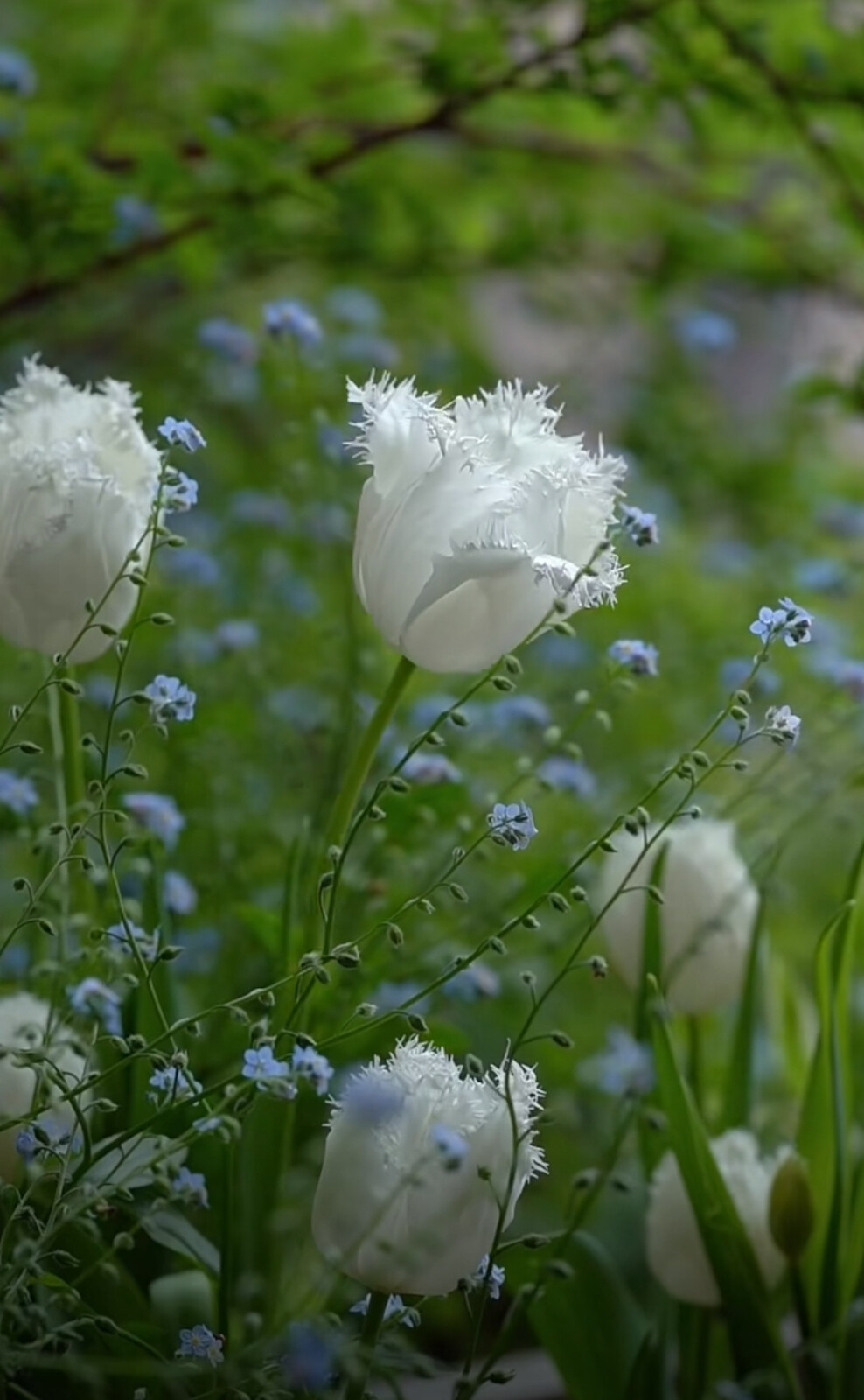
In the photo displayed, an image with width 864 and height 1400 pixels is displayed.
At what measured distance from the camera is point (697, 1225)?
A: 1.50ft

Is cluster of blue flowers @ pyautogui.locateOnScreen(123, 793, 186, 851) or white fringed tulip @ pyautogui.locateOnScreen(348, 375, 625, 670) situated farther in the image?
cluster of blue flowers @ pyautogui.locateOnScreen(123, 793, 186, 851)

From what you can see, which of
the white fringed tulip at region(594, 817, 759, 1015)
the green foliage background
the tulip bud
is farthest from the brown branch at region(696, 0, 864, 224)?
the tulip bud

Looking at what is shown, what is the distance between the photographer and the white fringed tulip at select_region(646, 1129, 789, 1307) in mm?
459

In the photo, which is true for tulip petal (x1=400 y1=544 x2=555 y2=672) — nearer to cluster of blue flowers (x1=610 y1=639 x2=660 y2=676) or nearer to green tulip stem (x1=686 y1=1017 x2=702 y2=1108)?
cluster of blue flowers (x1=610 y1=639 x2=660 y2=676)

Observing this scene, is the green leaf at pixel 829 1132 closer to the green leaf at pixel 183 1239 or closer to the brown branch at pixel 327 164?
the green leaf at pixel 183 1239

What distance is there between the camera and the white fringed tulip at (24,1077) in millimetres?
391

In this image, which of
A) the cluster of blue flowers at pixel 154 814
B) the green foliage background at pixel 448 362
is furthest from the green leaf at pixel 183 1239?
the cluster of blue flowers at pixel 154 814

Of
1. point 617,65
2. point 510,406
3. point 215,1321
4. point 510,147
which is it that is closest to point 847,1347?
point 215,1321

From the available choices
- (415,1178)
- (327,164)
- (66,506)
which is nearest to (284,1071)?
(415,1178)

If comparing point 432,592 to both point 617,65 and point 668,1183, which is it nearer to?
point 668,1183

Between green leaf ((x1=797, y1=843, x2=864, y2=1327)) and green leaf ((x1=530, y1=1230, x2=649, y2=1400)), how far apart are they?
0.19 ft

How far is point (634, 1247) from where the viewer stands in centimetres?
55

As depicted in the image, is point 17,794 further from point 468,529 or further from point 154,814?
point 468,529

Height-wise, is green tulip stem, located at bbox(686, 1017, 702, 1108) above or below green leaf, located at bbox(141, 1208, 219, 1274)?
above
